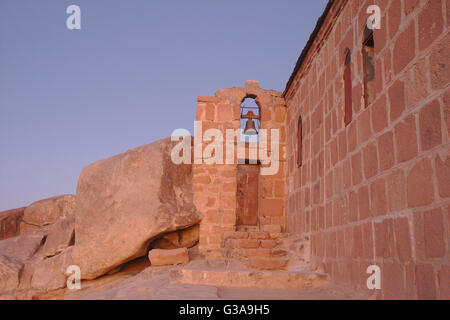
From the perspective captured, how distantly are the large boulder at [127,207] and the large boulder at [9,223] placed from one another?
4.73 metres

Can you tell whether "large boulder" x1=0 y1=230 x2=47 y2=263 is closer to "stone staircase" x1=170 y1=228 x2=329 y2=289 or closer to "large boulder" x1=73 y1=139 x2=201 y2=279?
"large boulder" x1=73 y1=139 x2=201 y2=279

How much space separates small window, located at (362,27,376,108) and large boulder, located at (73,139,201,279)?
4.81m

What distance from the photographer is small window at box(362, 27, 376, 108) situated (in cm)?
421

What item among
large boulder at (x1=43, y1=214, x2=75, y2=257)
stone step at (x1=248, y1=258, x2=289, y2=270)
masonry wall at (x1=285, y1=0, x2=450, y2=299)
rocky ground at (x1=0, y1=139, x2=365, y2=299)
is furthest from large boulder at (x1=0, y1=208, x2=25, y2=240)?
masonry wall at (x1=285, y1=0, x2=450, y2=299)

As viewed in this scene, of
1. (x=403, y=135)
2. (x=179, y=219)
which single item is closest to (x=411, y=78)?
(x=403, y=135)

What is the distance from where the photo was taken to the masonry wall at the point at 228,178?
27.4ft

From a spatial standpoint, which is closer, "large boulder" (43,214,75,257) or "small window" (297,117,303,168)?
"small window" (297,117,303,168)

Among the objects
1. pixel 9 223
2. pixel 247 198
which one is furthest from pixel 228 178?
pixel 9 223

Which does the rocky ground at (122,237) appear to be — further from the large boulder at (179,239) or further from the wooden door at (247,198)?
the wooden door at (247,198)

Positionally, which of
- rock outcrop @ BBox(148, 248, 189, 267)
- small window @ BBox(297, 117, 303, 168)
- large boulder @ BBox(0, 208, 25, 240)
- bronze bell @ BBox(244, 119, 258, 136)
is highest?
bronze bell @ BBox(244, 119, 258, 136)

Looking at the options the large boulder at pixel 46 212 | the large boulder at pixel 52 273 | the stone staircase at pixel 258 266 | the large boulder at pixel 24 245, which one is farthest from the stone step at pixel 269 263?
the large boulder at pixel 46 212

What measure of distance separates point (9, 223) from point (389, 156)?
37.5 feet

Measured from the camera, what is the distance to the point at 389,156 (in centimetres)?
354
